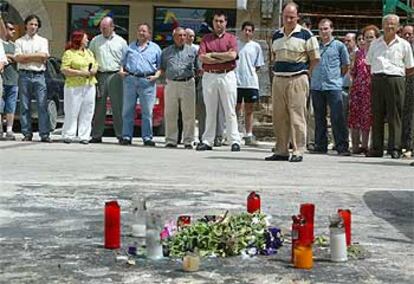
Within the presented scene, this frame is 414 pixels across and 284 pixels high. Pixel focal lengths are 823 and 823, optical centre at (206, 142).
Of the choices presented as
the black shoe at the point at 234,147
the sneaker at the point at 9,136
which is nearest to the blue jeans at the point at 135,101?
the black shoe at the point at 234,147

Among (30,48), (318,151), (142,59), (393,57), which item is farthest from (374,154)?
(30,48)

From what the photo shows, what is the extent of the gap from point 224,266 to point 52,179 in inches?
132

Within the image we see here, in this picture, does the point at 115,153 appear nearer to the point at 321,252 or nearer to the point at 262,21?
the point at 321,252

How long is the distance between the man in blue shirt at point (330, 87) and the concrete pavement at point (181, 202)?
2.60 feet

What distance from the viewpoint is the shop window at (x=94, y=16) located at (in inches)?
861

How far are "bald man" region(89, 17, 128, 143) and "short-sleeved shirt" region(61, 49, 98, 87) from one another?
172 mm

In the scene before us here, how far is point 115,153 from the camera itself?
34.6 ft

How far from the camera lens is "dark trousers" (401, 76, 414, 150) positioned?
1126 centimetres

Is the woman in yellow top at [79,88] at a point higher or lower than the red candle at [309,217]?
higher

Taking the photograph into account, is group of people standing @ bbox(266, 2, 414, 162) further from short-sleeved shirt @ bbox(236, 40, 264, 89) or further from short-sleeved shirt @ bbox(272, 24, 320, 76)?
short-sleeved shirt @ bbox(236, 40, 264, 89)

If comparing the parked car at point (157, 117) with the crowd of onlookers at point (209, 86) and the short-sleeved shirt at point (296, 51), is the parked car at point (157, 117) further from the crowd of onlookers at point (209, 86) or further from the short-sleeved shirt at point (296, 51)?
the short-sleeved shirt at point (296, 51)

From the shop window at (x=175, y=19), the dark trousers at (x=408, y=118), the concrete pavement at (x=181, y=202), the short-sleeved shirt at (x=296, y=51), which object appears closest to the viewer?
the concrete pavement at (x=181, y=202)

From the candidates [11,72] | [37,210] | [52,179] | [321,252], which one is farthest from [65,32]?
[321,252]

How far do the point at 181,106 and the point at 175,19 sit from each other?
33.2 ft
